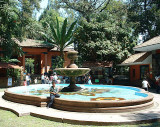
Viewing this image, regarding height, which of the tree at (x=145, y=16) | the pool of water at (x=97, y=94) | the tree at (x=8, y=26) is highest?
the tree at (x=145, y=16)

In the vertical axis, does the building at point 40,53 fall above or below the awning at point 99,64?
above

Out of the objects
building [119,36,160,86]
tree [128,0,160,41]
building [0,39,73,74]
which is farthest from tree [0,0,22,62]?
tree [128,0,160,41]

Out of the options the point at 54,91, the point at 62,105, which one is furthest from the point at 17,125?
the point at 54,91

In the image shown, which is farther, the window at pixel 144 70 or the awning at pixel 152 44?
the window at pixel 144 70

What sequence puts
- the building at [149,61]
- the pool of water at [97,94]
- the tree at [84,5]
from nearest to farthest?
the pool of water at [97,94] < the building at [149,61] < the tree at [84,5]

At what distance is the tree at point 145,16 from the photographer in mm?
28156

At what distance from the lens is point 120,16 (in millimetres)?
32188

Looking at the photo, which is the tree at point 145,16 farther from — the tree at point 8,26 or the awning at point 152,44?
the tree at point 8,26

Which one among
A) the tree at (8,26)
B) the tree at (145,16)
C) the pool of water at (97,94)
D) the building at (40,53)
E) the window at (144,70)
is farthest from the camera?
the tree at (145,16)

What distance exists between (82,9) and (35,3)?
11.3m

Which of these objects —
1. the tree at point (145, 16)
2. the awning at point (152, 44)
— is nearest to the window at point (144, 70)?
the awning at point (152, 44)

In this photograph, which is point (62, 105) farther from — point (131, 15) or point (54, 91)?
point (131, 15)

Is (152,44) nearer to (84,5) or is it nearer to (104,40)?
(104,40)

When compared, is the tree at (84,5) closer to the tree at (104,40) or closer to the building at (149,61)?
the tree at (104,40)
